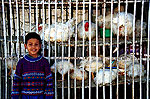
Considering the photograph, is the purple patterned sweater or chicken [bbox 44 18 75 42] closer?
the purple patterned sweater

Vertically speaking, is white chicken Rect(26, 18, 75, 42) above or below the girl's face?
above

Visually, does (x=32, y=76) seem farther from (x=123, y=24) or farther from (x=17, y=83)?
(x=123, y=24)

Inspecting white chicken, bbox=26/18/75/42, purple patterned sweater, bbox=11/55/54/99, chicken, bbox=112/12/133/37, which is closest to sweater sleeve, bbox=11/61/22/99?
purple patterned sweater, bbox=11/55/54/99

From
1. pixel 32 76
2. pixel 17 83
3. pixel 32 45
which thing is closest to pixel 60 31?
pixel 32 45

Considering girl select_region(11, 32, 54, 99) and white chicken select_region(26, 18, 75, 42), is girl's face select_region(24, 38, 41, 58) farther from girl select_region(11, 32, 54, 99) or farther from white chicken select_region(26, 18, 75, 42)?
white chicken select_region(26, 18, 75, 42)

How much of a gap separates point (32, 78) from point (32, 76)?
0.08 feet

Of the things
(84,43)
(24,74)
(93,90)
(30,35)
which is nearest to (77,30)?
(84,43)

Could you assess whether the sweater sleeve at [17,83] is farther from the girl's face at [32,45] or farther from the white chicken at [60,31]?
the white chicken at [60,31]

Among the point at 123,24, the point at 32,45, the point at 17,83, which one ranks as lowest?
the point at 17,83

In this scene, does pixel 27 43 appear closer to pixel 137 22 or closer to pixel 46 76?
pixel 46 76

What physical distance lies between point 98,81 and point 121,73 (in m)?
0.51

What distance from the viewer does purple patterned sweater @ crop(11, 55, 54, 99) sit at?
7.82ft

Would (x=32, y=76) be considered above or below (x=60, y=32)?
below

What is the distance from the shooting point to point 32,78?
238cm
